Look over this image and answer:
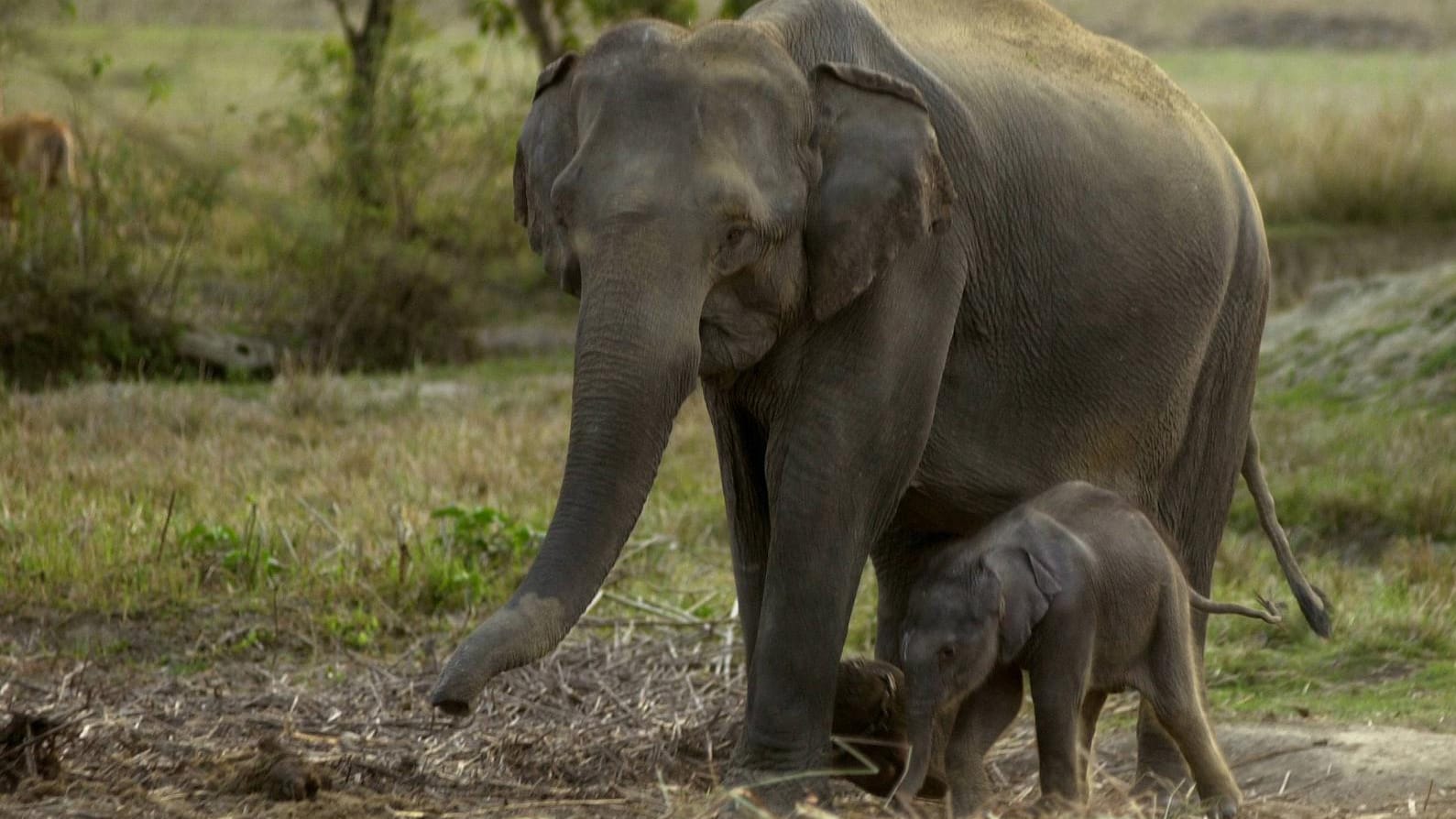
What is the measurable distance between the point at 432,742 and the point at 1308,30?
43045 millimetres

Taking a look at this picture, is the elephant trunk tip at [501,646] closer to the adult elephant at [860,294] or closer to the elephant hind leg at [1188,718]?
the adult elephant at [860,294]

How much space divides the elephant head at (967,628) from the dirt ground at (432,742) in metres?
0.31

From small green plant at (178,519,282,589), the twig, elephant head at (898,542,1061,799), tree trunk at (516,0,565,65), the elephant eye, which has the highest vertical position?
the elephant eye

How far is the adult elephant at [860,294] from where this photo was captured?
4.59 meters

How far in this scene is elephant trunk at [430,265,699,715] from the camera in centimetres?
453

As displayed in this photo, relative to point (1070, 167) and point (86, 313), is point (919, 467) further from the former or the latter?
point (86, 313)

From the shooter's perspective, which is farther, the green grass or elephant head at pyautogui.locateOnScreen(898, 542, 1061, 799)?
the green grass

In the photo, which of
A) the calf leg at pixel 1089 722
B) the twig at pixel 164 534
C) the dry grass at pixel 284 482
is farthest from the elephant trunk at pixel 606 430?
the twig at pixel 164 534

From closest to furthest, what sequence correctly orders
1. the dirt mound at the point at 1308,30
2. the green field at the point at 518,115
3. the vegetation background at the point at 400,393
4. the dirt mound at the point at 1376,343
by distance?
the vegetation background at the point at 400,393
the dirt mound at the point at 1376,343
the green field at the point at 518,115
the dirt mound at the point at 1308,30

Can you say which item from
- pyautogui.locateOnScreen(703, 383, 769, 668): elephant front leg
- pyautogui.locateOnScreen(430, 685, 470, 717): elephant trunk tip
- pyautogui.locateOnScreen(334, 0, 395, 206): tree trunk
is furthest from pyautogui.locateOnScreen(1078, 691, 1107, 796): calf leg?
pyautogui.locateOnScreen(334, 0, 395, 206): tree trunk

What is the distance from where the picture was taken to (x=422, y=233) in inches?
607

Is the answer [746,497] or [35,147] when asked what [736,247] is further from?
[35,147]

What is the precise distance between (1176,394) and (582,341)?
1.99m

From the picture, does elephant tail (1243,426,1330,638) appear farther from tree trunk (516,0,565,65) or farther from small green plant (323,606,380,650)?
tree trunk (516,0,565,65)
